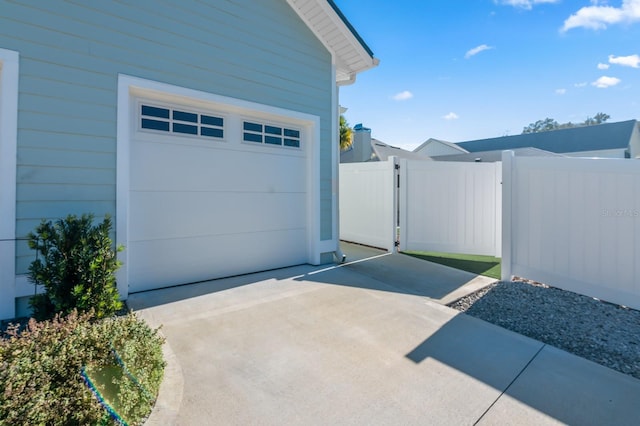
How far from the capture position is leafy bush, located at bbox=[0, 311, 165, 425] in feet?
5.17

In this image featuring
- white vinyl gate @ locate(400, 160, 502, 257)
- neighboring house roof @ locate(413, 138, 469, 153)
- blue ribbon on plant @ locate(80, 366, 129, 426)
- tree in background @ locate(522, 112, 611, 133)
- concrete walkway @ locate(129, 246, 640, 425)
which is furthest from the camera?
tree in background @ locate(522, 112, 611, 133)

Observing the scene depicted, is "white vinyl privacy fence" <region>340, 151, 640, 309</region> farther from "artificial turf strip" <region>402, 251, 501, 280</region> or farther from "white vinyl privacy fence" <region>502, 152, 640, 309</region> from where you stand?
"artificial turf strip" <region>402, 251, 501, 280</region>

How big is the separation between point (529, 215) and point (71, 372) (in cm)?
548

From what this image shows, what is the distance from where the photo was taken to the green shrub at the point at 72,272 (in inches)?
114

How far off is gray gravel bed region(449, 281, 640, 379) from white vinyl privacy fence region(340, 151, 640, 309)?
0.78 feet

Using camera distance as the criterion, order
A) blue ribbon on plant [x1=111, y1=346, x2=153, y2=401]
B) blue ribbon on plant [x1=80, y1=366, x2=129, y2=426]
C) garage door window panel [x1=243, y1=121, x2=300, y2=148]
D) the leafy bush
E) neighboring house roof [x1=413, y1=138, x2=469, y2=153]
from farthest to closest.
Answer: neighboring house roof [x1=413, y1=138, x2=469, y2=153] → garage door window panel [x1=243, y1=121, x2=300, y2=148] → blue ribbon on plant [x1=111, y1=346, x2=153, y2=401] → blue ribbon on plant [x1=80, y1=366, x2=129, y2=426] → the leafy bush

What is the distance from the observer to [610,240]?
3904mm

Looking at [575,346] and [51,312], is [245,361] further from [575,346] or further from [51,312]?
[575,346]

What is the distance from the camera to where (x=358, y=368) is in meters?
2.60

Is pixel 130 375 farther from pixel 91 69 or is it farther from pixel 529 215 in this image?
pixel 529 215

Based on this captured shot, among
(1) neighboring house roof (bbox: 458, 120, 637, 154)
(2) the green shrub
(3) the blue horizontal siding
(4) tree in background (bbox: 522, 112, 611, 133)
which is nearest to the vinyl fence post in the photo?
(3) the blue horizontal siding

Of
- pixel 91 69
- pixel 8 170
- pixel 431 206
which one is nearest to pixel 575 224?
pixel 431 206

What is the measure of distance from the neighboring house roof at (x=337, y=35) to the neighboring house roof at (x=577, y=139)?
82.1ft

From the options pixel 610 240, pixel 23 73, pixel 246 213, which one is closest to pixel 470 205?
pixel 610 240
